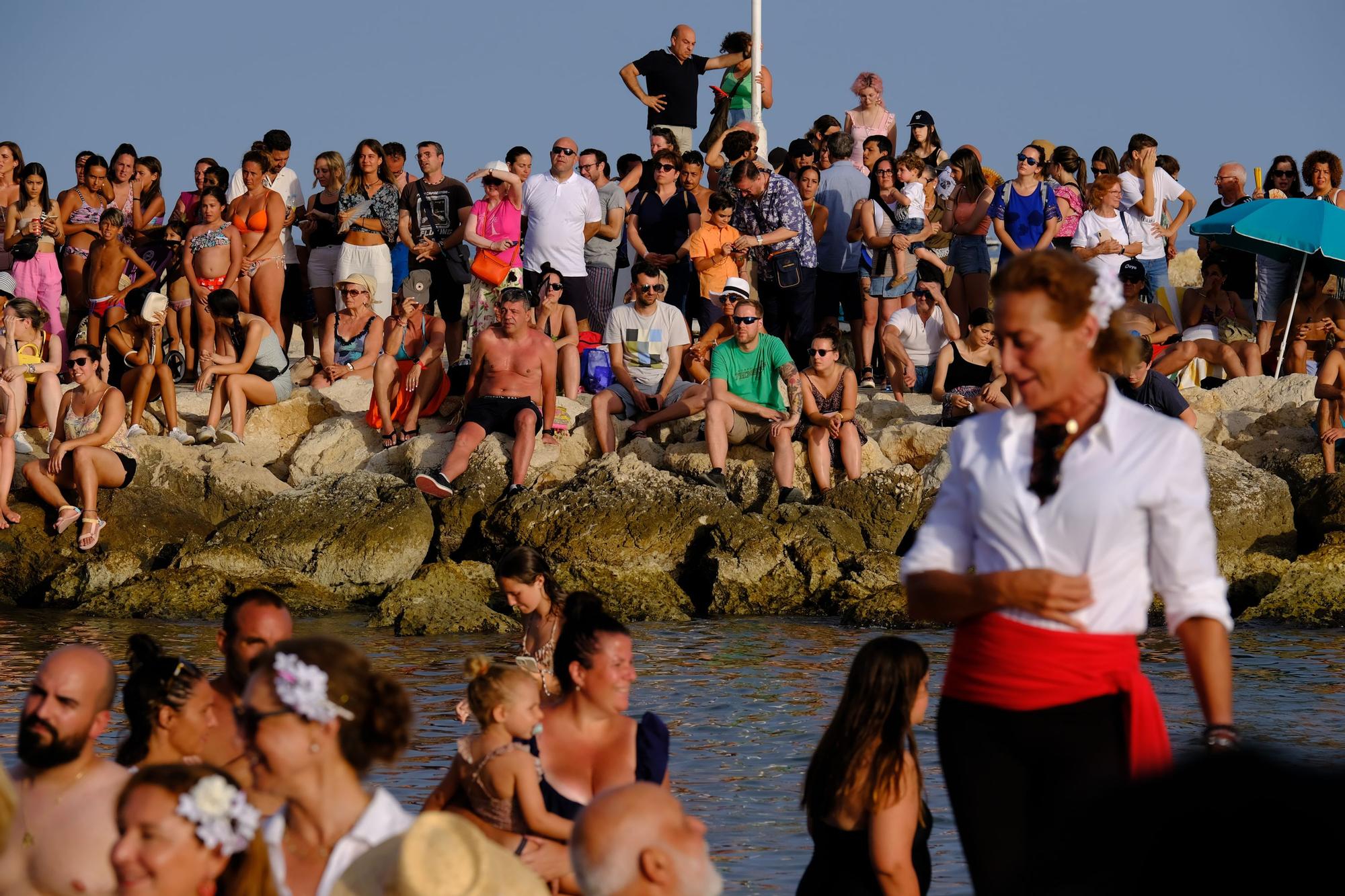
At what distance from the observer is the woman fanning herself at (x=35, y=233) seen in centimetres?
1658

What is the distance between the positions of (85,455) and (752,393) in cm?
582

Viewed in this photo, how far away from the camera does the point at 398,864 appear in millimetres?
2945

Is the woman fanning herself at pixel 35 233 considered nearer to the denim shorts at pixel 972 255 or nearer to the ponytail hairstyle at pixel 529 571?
the denim shorts at pixel 972 255

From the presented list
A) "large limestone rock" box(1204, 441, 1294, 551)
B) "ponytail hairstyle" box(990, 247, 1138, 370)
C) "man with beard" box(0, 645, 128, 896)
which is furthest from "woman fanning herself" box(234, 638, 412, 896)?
"large limestone rock" box(1204, 441, 1294, 551)

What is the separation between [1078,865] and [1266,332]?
16.1 m

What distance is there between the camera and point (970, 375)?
15.4 meters

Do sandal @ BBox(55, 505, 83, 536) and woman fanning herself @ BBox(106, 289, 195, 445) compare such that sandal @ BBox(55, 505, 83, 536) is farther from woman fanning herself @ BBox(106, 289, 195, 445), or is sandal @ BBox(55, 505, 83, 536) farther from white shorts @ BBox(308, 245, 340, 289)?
white shorts @ BBox(308, 245, 340, 289)

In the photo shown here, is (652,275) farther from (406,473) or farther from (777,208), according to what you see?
(406,473)

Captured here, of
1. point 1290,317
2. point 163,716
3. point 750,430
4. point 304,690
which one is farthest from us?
point 1290,317

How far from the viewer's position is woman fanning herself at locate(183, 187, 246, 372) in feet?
52.4

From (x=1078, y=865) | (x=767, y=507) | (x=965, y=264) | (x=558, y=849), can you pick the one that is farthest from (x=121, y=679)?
(x=1078, y=865)

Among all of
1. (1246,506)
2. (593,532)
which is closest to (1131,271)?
(1246,506)

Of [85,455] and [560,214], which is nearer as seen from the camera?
[85,455]

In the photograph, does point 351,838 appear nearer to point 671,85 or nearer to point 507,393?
point 507,393
